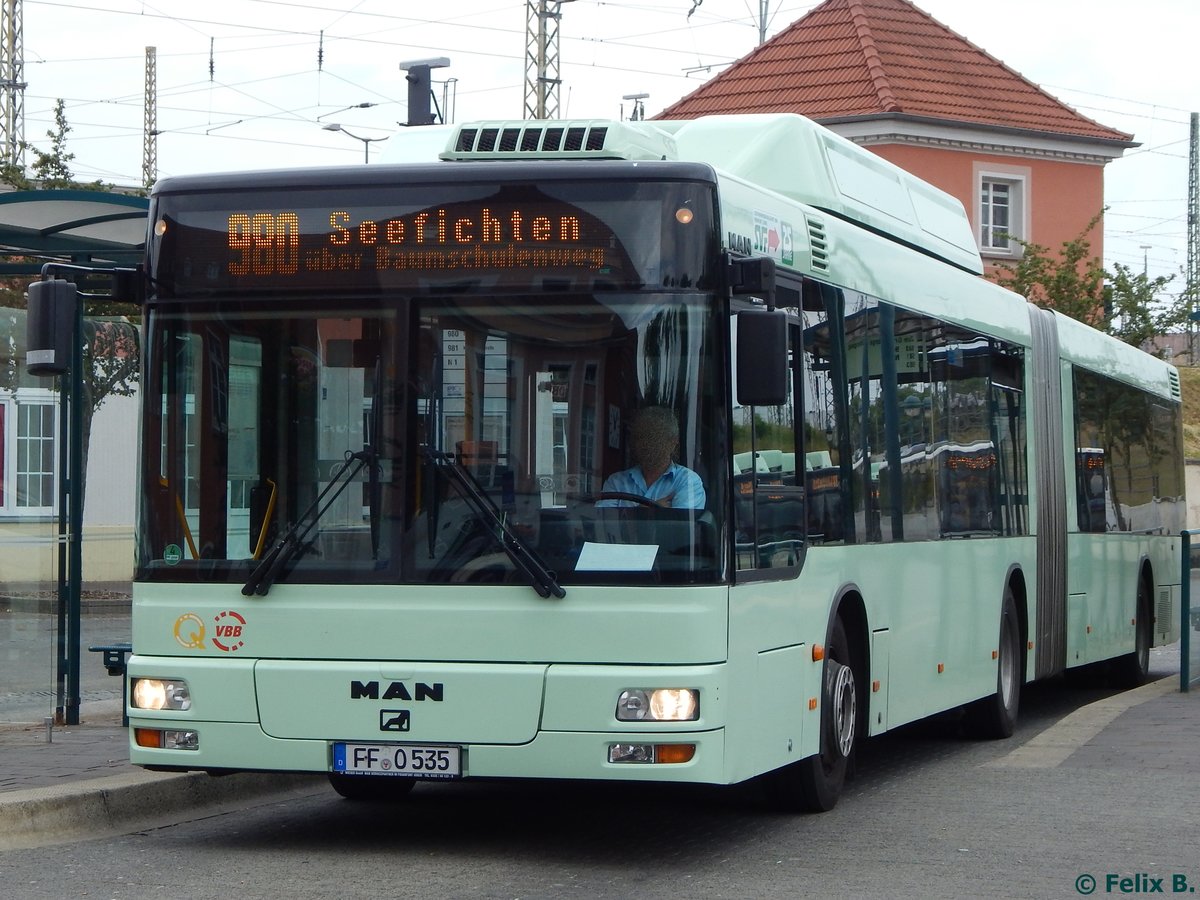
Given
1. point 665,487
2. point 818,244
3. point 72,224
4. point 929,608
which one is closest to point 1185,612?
point 929,608

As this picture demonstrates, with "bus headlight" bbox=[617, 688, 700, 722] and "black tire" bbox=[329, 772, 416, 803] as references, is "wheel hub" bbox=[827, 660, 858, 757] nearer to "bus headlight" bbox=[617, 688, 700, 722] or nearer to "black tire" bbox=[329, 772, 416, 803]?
"bus headlight" bbox=[617, 688, 700, 722]

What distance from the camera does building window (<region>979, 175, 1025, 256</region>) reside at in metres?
47.2

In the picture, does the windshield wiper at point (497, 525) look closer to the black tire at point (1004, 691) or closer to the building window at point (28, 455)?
the building window at point (28, 455)

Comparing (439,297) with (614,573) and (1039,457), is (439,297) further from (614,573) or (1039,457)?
(1039,457)

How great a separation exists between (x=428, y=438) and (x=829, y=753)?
9.27ft

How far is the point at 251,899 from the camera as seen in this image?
7.51m

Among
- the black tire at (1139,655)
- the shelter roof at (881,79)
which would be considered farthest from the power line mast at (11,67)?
the black tire at (1139,655)

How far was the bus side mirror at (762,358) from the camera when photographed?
8227 millimetres

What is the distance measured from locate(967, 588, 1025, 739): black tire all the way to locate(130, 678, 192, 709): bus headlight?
6630 mm

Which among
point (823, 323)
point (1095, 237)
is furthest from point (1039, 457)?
point (1095, 237)

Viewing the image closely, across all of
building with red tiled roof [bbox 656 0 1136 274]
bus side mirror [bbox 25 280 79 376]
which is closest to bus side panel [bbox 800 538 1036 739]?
bus side mirror [bbox 25 280 79 376]

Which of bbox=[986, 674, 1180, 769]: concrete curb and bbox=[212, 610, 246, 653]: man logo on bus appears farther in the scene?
bbox=[986, 674, 1180, 769]: concrete curb

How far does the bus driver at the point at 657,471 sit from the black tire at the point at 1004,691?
597 centimetres

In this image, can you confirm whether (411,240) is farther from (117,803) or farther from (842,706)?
(842,706)
